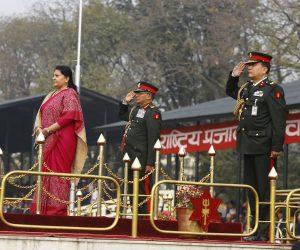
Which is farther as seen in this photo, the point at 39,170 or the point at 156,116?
the point at 156,116

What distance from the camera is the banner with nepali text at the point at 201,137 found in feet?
83.6

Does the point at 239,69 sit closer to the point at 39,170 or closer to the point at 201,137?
the point at 39,170

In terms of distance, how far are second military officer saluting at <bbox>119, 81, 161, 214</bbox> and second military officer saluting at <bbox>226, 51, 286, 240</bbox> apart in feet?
8.99

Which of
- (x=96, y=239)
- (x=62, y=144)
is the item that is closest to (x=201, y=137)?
(x=62, y=144)

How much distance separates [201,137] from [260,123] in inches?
564

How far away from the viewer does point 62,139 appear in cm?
1366

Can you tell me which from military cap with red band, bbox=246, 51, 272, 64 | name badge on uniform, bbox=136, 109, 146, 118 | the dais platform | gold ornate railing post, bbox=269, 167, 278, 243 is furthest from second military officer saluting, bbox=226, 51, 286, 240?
name badge on uniform, bbox=136, 109, 146, 118

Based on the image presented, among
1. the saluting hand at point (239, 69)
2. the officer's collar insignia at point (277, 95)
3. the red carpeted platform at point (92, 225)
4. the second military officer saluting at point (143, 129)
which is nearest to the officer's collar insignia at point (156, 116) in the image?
→ the second military officer saluting at point (143, 129)

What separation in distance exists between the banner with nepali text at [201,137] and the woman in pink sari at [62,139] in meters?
11.2

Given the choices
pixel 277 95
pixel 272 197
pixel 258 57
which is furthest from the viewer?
pixel 258 57

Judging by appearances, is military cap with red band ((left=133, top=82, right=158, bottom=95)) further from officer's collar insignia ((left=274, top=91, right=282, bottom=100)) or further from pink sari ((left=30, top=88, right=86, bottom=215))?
officer's collar insignia ((left=274, top=91, right=282, bottom=100))

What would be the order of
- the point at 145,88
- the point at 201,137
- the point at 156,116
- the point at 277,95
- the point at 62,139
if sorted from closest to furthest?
the point at 277,95 → the point at 62,139 → the point at 156,116 → the point at 145,88 → the point at 201,137

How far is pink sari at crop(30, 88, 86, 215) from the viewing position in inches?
536

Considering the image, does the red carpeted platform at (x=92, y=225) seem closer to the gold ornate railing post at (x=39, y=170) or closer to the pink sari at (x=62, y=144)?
the gold ornate railing post at (x=39, y=170)
